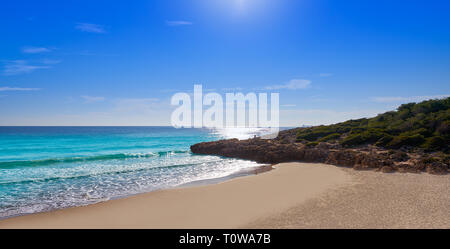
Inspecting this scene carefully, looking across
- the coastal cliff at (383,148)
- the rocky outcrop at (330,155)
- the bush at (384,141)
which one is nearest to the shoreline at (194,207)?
the rocky outcrop at (330,155)

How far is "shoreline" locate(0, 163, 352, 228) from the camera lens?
30.1ft

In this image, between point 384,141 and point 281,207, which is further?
point 384,141

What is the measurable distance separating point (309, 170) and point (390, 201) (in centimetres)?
835

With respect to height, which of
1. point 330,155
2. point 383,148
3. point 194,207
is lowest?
point 194,207

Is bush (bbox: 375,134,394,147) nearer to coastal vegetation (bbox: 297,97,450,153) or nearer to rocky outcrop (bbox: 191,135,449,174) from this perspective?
coastal vegetation (bbox: 297,97,450,153)

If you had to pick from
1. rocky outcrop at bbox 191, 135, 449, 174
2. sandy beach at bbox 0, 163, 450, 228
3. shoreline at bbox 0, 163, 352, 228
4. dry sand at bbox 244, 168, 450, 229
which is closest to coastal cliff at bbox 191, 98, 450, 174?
rocky outcrop at bbox 191, 135, 449, 174

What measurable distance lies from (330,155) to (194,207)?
15280 mm

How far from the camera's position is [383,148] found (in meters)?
22.5

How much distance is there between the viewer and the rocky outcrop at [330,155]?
1641 centimetres

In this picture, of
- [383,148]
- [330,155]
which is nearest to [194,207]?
[330,155]

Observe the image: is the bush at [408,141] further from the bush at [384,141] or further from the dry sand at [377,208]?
the dry sand at [377,208]

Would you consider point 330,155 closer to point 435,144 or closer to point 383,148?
point 383,148

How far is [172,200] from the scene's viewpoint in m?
12.1
